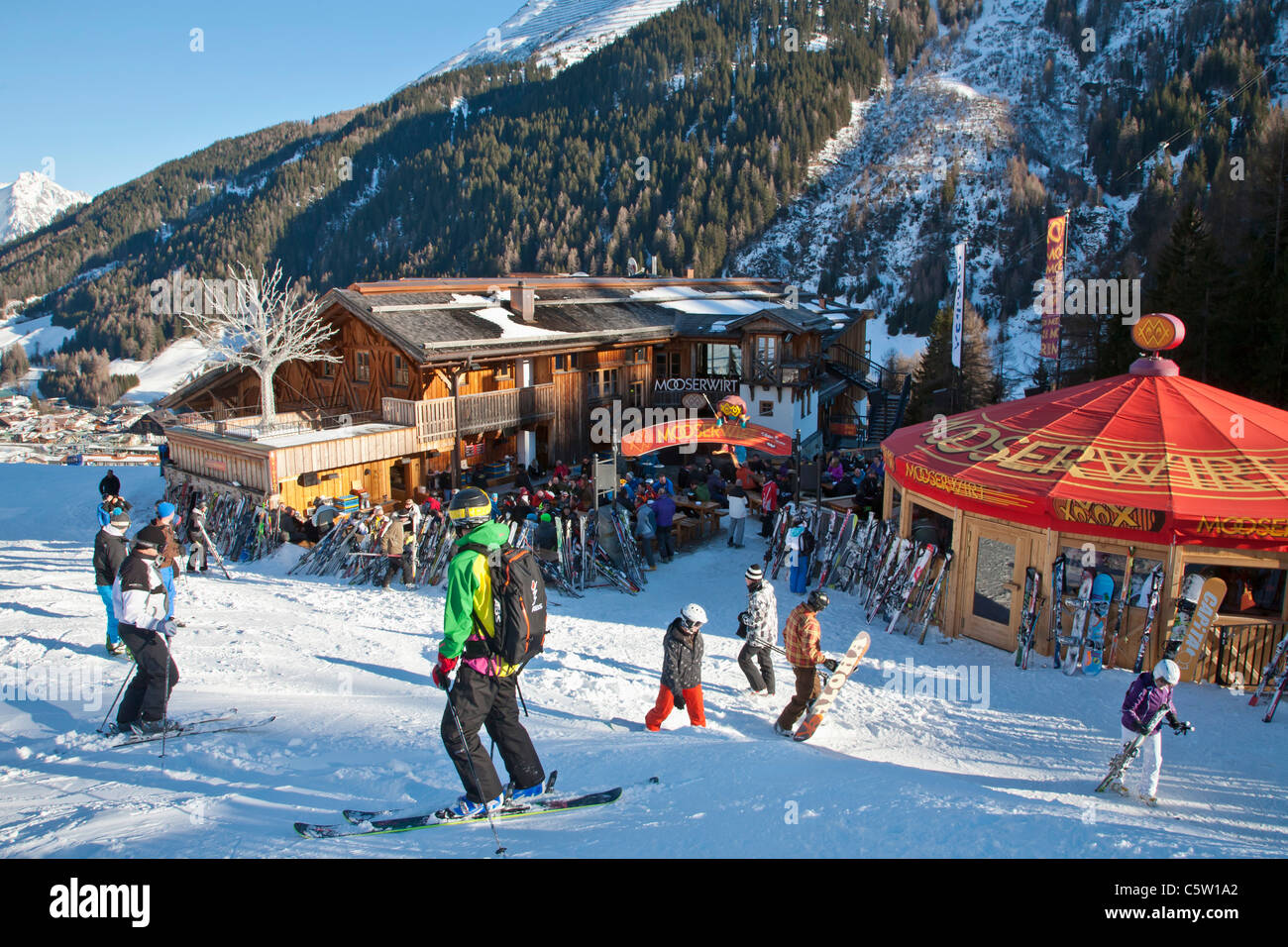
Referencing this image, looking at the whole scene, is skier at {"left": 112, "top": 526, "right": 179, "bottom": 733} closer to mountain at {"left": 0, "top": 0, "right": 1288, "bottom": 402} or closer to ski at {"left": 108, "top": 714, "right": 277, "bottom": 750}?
ski at {"left": 108, "top": 714, "right": 277, "bottom": 750}

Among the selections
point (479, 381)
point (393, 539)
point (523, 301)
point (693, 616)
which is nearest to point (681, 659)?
point (693, 616)

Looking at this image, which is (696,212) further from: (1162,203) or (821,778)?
(821,778)

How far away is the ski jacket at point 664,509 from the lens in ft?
50.0

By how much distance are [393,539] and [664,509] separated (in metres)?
5.06

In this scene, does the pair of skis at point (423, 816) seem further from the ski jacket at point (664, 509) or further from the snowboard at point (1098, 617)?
the ski jacket at point (664, 509)

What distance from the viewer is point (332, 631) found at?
1110 cm

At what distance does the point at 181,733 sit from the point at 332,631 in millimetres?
4023

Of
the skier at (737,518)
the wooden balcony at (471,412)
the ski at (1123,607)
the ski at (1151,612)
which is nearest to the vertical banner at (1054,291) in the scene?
the skier at (737,518)

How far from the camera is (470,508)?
554 cm

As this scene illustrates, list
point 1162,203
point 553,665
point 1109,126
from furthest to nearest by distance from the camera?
point 1109,126 < point 1162,203 < point 553,665

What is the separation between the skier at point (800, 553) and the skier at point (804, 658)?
17.1 ft

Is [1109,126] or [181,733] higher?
[1109,126]

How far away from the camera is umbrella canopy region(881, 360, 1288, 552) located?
1011 centimetres
